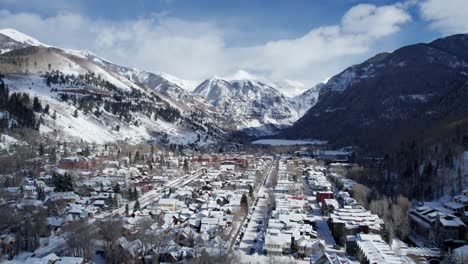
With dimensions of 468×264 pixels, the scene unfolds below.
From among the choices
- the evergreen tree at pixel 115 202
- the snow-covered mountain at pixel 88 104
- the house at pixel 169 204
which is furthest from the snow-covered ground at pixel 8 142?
the house at pixel 169 204

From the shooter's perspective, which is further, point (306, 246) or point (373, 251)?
point (306, 246)

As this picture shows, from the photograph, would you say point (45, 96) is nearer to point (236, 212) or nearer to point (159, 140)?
point (159, 140)

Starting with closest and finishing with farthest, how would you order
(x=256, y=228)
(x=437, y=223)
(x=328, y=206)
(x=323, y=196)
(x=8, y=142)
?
(x=437, y=223) → (x=256, y=228) → (x=328, y=206) → (x=323, y=196) → (x=8, y=142)

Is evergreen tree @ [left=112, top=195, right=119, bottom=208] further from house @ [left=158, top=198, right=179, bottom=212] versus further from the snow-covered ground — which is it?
the snow-covered ground

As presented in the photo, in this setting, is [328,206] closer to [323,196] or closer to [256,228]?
[323,196]

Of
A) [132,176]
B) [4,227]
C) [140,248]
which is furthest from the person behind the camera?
[132,176]

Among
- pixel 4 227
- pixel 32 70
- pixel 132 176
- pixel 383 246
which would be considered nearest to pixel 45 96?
pixel 32 70

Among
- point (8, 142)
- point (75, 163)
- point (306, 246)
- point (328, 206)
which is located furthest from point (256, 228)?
point (8, 142)

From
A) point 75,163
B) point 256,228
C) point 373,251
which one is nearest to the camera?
point 373,251

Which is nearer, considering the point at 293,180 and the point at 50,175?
the point at 50,175
